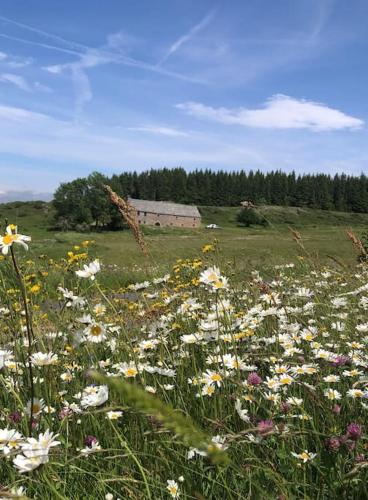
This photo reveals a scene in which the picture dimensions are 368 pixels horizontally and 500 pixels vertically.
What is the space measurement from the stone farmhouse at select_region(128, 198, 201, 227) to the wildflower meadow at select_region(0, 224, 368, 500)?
105526mm

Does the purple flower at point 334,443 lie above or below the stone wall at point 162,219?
above

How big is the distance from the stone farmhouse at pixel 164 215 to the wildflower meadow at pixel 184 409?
10553 cm

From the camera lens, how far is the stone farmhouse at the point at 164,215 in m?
110

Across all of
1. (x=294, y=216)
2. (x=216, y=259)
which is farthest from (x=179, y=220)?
(x=216, y=259)

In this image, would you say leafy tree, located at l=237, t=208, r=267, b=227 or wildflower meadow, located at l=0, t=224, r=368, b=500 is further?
leafy tree, located at l=237, t=208, r=267, b=227

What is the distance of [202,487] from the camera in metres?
2.01

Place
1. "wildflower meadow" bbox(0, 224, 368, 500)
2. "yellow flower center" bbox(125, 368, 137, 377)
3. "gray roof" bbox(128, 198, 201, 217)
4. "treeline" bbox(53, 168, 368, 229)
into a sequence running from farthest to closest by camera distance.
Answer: "treeline" bbox(53, 168, 368, 229), "gray roof" bbox(128, 198, 201, 217), "yellow flower center" bbox(125, 368, 137, 377), "wildflower meadow" bbox(0, 224, 368, 500)

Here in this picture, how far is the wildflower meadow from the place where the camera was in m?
1.67

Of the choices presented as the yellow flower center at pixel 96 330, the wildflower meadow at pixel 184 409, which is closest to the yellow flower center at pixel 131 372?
the wildflower meadow at pixel 184 409

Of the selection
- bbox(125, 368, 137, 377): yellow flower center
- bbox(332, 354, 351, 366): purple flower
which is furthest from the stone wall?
bbox(125, 368, 137, 377): yellow flower center

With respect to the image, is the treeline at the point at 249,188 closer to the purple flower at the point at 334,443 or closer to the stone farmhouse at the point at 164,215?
the stone farmhouse at the point at 164,215

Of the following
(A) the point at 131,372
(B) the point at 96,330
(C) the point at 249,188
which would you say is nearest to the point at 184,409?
(A) the point at 131,372

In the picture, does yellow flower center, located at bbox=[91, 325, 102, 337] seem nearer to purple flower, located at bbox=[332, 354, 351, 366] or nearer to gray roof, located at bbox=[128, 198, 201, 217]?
purple flower, located at bbox=[332, 354, 351, 366]

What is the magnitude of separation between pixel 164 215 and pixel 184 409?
108471 mm
